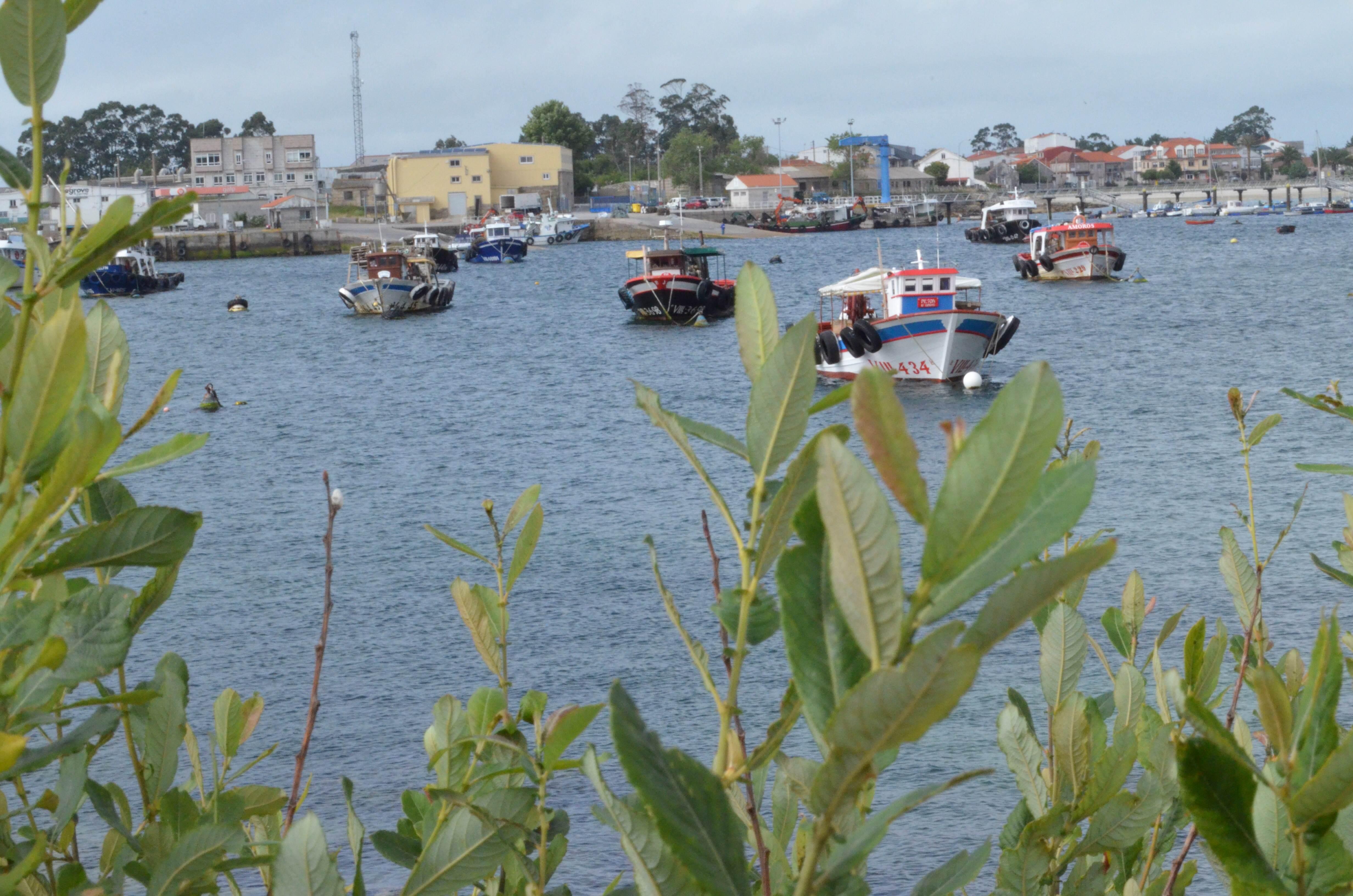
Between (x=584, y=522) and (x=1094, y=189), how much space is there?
128318 mm

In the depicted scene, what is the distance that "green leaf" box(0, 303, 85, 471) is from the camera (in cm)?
83

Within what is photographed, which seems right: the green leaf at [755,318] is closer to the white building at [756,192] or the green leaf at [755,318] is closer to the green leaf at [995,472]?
the green leaf at [995,472]

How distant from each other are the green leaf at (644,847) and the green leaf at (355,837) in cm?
45

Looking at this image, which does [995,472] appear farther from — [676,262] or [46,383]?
[676,262]

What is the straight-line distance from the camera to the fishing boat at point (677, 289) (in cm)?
4269

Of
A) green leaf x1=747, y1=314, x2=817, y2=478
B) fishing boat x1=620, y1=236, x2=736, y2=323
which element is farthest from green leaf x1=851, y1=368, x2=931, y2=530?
fishing boat x1=620, y1=236, x2=736, y2=323

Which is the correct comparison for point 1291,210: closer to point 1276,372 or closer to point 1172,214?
point 1172,214

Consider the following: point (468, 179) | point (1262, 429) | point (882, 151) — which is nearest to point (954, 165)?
point (882, 151)

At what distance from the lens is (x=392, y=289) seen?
50.5 m

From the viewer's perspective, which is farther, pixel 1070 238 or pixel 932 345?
pixel 1070 238

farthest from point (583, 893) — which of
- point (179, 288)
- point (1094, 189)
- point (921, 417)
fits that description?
point (1094, 189)

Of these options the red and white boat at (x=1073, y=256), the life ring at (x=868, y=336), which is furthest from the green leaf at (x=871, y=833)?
the red and white boat at (x=1073, y=256)

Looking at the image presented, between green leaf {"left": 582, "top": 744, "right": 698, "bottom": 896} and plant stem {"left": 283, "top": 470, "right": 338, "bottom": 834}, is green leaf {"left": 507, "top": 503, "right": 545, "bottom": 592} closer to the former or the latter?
plant stem {"left": 283, "top": 470, "right": 338, "bottom": 834}

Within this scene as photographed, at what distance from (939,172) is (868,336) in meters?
115
